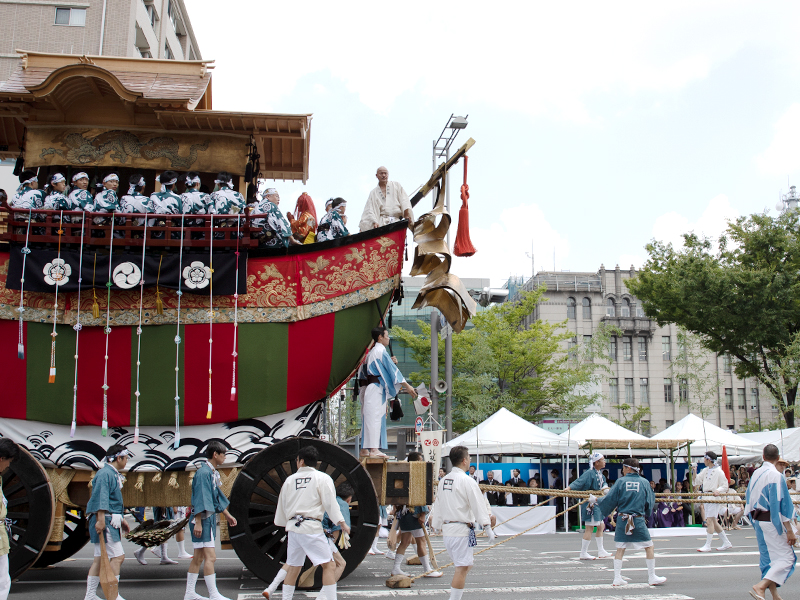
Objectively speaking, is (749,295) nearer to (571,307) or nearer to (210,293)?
(210,293)

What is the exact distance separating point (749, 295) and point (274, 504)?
19.9m

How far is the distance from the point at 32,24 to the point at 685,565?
26.4m

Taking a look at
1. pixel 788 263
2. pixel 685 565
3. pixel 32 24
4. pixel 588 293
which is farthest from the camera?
pixel 588 293

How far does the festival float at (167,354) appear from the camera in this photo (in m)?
7.53

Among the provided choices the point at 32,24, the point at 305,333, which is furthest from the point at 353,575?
the point at 32,24

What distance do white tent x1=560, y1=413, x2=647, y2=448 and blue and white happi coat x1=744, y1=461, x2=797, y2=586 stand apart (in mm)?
10360

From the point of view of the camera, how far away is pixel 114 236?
7730mm

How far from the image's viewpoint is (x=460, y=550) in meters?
6.46

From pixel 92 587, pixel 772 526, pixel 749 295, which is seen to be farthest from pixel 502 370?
pixel 92 587

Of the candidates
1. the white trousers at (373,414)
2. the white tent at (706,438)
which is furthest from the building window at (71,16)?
the white tent at (706,438)

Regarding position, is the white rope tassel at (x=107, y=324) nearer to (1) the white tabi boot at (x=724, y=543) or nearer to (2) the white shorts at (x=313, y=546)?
(2) the white shorts at (x=313, y=546)

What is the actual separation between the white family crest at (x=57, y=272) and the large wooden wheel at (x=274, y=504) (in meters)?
2.74

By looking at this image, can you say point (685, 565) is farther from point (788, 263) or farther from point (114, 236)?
point (788, 263)

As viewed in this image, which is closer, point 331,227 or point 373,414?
point 373,414
